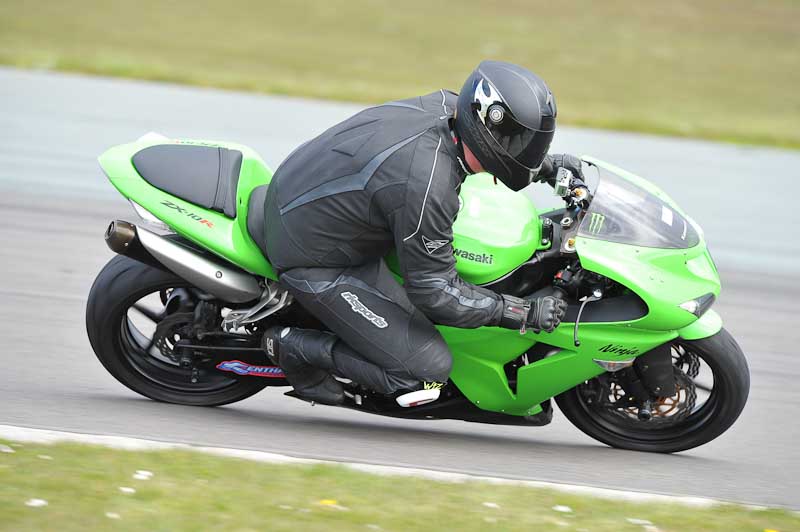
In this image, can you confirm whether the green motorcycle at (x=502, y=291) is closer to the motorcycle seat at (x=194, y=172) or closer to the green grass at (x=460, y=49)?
the motorcycle seat at (x=194, y=172)

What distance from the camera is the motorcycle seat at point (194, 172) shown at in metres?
4.74

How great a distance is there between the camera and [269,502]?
4102 mm

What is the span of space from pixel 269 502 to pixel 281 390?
1.64 meters

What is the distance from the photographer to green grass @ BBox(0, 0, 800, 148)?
41.7 ft

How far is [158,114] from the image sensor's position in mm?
10695

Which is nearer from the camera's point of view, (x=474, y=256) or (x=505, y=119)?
(x=505, y=119)

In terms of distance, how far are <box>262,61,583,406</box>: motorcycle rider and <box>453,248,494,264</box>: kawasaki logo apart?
5.7 inches

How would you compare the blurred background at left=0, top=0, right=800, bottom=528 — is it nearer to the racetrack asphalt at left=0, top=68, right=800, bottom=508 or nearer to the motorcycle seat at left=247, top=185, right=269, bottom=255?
the racetrack asphalt at left=0, top=68, right=800, bottom=508

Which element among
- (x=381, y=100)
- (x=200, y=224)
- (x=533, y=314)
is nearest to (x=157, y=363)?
(x=200, y=224)

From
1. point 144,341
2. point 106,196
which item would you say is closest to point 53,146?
point 106,196

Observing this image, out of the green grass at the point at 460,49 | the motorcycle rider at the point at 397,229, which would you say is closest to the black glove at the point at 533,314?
the motorcycle rider at the point at 397,229

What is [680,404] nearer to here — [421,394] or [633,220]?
[633,220]

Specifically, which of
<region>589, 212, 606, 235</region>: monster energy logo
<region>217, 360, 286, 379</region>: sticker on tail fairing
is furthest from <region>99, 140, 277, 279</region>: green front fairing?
<region>589, 212, 606, 235</region>: monster energy logo

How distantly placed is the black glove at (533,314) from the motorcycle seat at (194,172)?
4.19 feet
